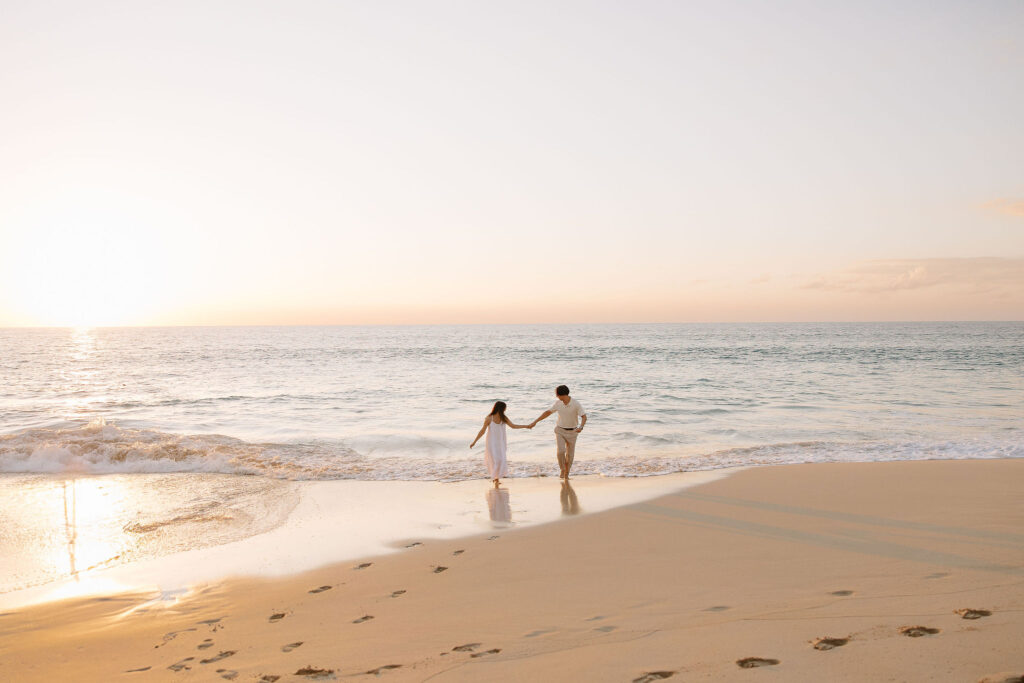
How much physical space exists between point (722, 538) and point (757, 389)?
69.4 feet

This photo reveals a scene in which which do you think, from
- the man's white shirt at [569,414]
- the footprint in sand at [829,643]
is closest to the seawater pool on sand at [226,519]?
the man's white shirt at [569,414]

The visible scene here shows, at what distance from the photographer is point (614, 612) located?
521 cm

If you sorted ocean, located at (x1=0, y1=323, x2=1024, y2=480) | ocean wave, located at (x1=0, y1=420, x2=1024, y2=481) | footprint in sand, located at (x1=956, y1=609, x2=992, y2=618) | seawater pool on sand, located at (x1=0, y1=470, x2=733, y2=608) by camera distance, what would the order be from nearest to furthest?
footprint in sand, located at (x1=956, y1=609, x2=992, y2=618) → seawater pool on sand, located at (x1=0, y1=470, x2=733, y2=608) → ocean wave, located at (x1=0, y1=420, x2=1024, y2=481) → ocean, located at (x1=0, y1=323, x2=1024, y2=480)

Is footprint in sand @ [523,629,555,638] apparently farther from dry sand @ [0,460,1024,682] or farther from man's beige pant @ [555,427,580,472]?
man's beige pant @ [555,427,580,472]

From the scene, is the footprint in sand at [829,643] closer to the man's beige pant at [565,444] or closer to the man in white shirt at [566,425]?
the man in white shirt at [566,425]

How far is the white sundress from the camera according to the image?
→ 444 inches

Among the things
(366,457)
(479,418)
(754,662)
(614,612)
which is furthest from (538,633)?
(479,418)

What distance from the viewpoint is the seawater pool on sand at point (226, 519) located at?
711 centimetres

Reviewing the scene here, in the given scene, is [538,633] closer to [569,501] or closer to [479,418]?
[569,501]

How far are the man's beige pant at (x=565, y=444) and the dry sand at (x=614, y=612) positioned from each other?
289 centimetres

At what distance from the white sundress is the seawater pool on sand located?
14.5 inches

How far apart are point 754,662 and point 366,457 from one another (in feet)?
38.4

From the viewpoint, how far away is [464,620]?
207 inches

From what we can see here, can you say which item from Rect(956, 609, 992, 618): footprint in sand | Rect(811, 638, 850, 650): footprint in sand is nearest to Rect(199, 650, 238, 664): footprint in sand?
Rect(811, 638, 850, 650): footprint in sand
